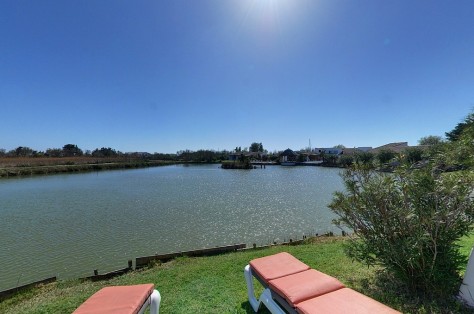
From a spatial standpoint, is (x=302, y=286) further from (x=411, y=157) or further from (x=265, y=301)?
(x=411, y=157)

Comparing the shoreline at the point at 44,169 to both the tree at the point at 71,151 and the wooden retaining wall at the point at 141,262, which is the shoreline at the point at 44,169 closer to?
the tree at the point at 71,151

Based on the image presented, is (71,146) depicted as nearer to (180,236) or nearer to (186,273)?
(180,236)

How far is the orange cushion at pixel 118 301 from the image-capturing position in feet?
6.92

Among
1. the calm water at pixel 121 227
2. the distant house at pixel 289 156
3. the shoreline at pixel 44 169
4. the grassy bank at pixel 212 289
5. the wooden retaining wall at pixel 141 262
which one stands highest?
the distant house at pixel 289 156

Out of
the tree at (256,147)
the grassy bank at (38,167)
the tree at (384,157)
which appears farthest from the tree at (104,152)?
the tree at (384,157)

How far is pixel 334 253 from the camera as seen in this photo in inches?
214

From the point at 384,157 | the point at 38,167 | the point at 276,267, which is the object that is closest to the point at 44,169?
the point at 38,167

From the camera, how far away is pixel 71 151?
6950 cm

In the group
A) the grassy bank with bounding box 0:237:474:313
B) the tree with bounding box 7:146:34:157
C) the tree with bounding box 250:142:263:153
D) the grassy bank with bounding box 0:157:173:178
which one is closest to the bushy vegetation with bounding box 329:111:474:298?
the grassy bank with bounding box 0:237:474:313

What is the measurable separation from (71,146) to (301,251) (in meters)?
87.7

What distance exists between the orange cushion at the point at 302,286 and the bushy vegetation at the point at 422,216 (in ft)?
3.80

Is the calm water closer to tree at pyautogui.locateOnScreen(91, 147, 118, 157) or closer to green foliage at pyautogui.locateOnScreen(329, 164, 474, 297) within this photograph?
green foliage at pyautogui.locateOnScreen(329, 164, 474, 297)

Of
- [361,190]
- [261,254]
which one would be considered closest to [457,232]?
[361,190]

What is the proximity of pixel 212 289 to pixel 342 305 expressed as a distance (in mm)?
2448
